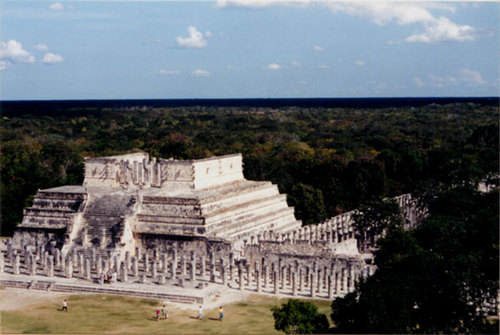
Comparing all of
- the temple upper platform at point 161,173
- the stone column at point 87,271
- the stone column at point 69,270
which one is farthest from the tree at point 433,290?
the stone column at point 69,270

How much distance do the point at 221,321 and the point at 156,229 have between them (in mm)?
9531

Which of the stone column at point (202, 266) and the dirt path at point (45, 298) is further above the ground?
the stone column at point (202, 266)

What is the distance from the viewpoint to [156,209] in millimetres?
34281

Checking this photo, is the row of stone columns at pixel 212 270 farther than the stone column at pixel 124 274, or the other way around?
the stone column at pixel 124 274

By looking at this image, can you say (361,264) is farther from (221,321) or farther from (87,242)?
(87,242)

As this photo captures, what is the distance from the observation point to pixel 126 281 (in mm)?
30391

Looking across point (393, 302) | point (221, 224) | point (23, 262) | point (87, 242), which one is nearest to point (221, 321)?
point (393, 302)

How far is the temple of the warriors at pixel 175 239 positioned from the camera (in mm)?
29641

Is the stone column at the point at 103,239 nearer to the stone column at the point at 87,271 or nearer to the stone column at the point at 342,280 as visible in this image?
the stone column at the point at 87,271

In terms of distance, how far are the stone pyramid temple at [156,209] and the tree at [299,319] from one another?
951cm

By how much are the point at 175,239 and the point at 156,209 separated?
75.5 inches

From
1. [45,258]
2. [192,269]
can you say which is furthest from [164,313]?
[45,258]

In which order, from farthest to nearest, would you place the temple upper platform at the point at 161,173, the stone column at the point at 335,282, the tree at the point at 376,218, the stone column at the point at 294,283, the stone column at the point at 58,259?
the tree at the point at 376,218 → the temple upper platform at the point at 161,173 → the stone column at the point at 58,259 → the stone column at the point at 294,283 → the stone column at the point at 335,282

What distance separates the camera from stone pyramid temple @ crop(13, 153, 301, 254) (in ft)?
109
